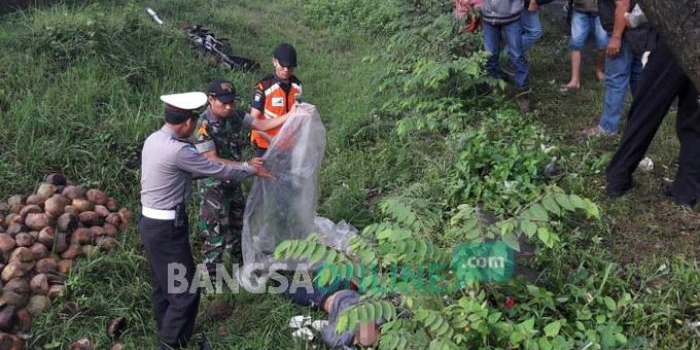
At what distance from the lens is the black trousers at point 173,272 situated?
359 centimetres

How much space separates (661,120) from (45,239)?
420cm

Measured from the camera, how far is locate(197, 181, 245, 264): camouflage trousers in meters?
4.23

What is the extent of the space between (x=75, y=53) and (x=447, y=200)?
13.9 feet

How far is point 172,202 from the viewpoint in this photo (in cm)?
359

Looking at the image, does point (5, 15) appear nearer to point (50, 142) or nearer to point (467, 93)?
point (50, 142)

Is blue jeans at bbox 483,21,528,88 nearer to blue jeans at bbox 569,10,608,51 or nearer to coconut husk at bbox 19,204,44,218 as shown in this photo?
blue jeans at bbox 569,10,608,51

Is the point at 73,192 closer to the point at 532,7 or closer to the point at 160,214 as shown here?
the point at 160,214

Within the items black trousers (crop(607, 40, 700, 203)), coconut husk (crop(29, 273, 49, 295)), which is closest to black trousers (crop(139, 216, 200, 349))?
coconut husk (crop(29, 273, 49, 295))

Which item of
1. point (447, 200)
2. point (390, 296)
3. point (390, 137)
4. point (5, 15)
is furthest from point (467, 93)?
point (5, 15)

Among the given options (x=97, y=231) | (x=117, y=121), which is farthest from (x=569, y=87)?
(x=97, y=231)

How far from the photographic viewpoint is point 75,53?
252 inches

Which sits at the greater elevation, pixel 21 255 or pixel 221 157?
pixel 221 157

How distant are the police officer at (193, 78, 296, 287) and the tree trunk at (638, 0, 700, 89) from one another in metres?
2.47

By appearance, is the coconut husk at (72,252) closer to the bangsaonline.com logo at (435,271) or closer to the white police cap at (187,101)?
the white police cap at (187,101)
